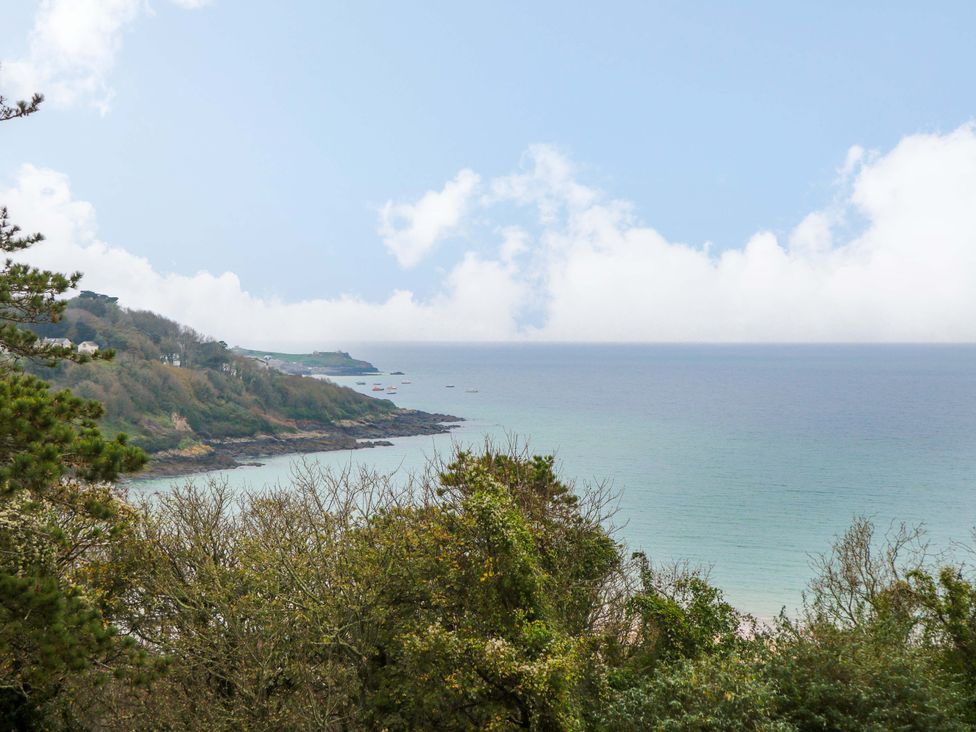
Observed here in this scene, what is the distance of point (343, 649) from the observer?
10562 millimetres

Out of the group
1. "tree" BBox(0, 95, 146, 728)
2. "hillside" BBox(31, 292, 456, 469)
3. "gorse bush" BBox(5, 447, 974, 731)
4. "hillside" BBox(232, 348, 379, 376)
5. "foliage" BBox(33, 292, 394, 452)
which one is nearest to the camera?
"tree" BBox(0, 95, 146, 728)

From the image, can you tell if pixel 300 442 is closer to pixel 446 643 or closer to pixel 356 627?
pixel 356 627

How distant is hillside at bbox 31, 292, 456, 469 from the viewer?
2415 inches

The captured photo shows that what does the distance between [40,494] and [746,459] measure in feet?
195

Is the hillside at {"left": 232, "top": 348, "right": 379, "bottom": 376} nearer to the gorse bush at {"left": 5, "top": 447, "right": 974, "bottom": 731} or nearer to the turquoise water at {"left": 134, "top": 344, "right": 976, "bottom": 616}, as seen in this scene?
the turquoise water at {"left": 134, "top": 344, "right": 976, "bottom": 616}

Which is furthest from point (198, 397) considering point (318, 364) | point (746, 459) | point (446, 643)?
point (318, 364)

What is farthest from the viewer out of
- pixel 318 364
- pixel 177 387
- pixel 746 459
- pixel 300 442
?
pixel 318 364

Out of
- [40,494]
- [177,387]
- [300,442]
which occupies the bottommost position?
[300,442]

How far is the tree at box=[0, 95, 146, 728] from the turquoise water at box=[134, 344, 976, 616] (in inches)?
686

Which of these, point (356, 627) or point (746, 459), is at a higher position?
point (356, 627)

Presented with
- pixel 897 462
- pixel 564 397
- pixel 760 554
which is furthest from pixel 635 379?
pixel 760 554

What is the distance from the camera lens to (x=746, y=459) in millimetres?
59781

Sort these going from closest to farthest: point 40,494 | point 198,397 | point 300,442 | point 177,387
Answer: point 40,494 → point 300,442 → point 177,387 → point 198,397

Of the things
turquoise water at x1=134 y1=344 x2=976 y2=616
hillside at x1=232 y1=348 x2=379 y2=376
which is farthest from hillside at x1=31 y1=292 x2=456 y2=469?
hillside at x1=232 y1=348 x2=379 y2=376
